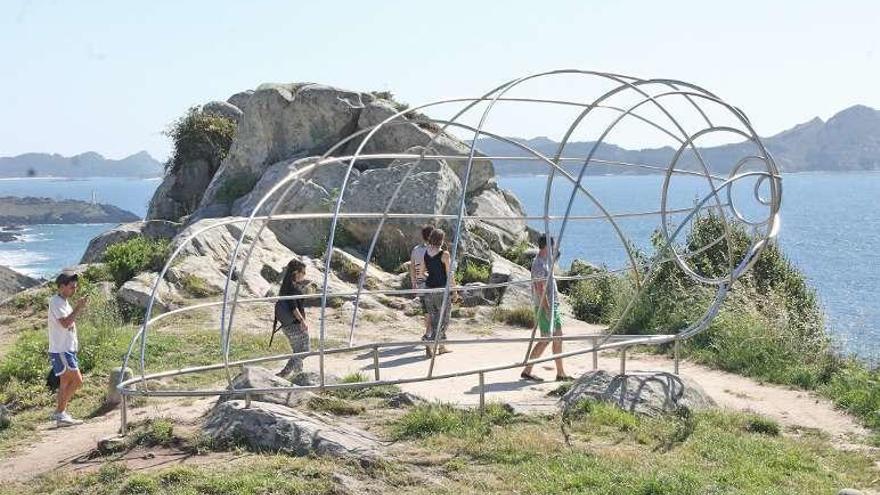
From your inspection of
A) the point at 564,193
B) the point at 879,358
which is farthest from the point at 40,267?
the point at 564,193

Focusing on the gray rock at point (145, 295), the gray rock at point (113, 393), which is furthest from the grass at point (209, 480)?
the gray rock at point (145, 295)

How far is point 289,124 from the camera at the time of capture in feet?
102

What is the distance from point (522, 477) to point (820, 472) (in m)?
3.09

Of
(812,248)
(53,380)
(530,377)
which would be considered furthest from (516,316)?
(812,248)

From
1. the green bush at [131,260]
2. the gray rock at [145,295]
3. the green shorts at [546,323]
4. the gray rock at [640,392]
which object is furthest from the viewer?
the green bush at [131,260]

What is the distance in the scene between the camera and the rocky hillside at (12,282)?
33.3 metres

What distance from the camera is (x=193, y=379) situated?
15.3 meters

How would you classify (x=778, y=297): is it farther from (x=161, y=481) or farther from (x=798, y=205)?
(x=798, y=205)

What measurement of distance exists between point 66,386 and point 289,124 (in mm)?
18796

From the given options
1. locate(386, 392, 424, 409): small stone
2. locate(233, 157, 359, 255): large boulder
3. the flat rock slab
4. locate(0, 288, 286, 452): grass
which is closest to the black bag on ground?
locate(0, 288, 286, 452): grass

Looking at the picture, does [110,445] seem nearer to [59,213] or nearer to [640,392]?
[640,392]

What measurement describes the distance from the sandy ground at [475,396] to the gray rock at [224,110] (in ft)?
66.9

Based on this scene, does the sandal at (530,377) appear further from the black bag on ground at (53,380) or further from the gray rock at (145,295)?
the gray rock at (145,295)

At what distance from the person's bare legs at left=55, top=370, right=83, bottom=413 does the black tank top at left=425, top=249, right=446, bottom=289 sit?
550 centimetres
